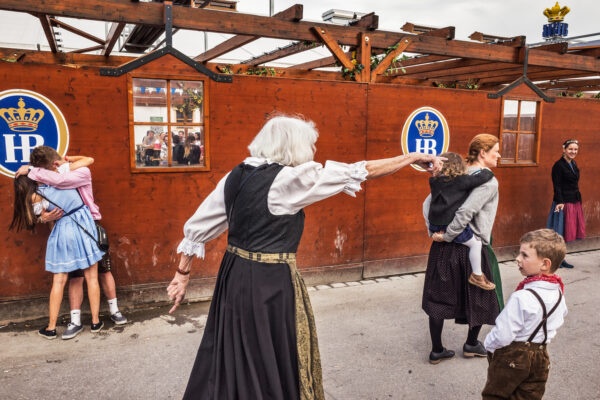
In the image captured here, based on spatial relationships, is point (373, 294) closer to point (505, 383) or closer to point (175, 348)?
point (175, 348)

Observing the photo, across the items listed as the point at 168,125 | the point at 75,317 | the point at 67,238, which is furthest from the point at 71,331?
the point at 168,125

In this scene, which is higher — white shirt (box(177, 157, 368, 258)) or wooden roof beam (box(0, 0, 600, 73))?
wooden roof beam (box(0, 0, 600, 73))

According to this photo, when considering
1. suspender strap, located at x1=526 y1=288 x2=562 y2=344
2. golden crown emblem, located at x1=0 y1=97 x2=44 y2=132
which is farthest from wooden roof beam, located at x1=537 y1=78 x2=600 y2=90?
golden crown emblem, located at x1=0 y1=97 x2=44 y2=132

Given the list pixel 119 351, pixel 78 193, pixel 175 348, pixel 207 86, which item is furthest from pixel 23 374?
pixel 207 86

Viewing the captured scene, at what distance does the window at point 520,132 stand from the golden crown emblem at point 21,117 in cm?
608

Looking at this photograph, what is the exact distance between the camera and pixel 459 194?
3.75m

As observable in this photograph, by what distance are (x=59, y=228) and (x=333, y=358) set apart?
8.79ft

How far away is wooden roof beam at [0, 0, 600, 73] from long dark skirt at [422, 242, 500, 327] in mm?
3177

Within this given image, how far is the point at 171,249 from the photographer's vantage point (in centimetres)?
518

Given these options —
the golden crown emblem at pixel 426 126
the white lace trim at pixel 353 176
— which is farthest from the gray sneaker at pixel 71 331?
the golden crown emblem at pixel 426 126

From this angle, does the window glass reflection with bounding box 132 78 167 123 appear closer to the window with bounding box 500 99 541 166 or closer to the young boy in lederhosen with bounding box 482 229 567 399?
the young boy in lederhosen with bounding box 482 229 567 399

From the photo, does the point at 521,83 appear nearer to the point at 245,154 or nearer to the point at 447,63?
the point at 447,63

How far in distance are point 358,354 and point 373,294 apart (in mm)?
1669

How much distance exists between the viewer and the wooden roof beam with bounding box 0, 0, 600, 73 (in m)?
4.55
